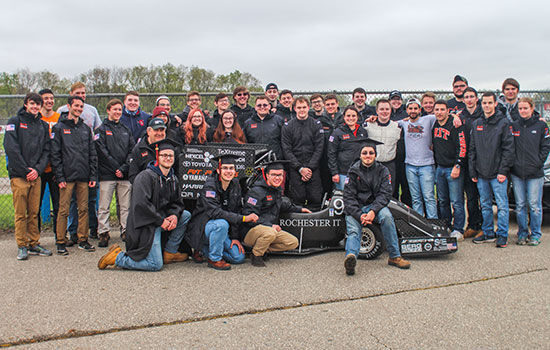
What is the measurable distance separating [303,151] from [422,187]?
1961 mm

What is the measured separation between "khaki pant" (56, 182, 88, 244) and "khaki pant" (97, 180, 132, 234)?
0.74 ft

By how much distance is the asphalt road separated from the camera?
3.60 metres

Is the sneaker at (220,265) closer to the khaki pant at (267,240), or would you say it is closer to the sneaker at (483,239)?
the khaki pant at (267,240)

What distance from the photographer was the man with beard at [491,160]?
6.61 metres

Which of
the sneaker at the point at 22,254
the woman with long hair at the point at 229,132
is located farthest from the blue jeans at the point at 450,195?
the sneaker at the point at 22,254

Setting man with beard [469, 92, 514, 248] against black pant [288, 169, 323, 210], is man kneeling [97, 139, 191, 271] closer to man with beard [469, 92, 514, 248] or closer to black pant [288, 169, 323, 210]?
black pant [288, 169, 323, 210]

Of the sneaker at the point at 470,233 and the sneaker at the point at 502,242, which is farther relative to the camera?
the sneaker at the point at 470,233

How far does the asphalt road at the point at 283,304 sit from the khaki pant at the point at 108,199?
30.6 inches

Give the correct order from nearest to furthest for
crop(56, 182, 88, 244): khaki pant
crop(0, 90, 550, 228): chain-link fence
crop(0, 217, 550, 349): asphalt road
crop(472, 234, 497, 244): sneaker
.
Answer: crop(0, 217, 550, 349): asphalt road, crop(56, 182, 88, 244): khaki pant, crop(472, 234, 497, 244): sneaker, crop(0, 90, 550, 228): chain-link fence

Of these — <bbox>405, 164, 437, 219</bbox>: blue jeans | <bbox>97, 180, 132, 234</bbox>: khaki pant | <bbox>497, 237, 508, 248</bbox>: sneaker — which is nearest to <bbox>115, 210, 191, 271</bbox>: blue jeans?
<bbox>97, 180, 132, 234</bbox>: khaki pant

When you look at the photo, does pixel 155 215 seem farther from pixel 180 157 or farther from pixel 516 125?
pixel 516 125

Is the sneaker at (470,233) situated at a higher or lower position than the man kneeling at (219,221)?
lower

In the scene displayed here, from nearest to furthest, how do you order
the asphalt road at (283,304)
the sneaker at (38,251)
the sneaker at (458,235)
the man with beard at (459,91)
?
1. the asphalt road at (283,304)
2. the sneaker at (38,251)
3. the sneaker at (458,235)
4. the man with beard at (459,91)

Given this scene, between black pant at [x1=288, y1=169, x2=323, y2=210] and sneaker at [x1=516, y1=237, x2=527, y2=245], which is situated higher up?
black pant at [x1=288, y1=169, x2=323, y2=210]
